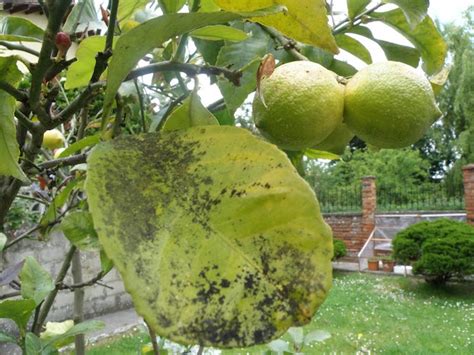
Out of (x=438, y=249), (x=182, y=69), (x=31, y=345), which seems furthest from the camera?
(x=438, y=249)

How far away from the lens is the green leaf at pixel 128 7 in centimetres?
69

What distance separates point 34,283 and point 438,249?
6.43 m

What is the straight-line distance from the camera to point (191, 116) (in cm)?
47

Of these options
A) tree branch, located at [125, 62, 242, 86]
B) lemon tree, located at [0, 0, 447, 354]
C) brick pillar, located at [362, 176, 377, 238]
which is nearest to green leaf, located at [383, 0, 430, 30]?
lemon tree, located at [0, 0, 447, 354]

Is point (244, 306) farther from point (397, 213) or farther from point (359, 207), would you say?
point (359, 207)

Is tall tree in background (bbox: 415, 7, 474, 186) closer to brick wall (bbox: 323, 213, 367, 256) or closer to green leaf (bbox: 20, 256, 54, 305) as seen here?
brick wall (bbox: 323, 213, 367, 256)

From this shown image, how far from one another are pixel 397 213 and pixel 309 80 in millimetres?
9747

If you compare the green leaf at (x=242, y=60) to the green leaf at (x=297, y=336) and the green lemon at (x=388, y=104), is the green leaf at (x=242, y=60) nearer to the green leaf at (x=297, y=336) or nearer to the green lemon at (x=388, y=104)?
the green lemon at (x=388, y=104)

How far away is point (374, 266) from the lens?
8.46 m

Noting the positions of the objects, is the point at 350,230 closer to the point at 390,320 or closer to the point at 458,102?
the point at 390,320

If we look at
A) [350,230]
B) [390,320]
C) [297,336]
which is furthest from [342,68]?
[350,230]

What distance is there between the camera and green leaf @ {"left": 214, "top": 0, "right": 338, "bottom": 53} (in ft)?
1.29

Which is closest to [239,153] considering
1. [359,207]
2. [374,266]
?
[374,266]

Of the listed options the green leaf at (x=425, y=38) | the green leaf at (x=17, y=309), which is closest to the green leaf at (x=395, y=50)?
the green leaf at (x=425, y=38)
